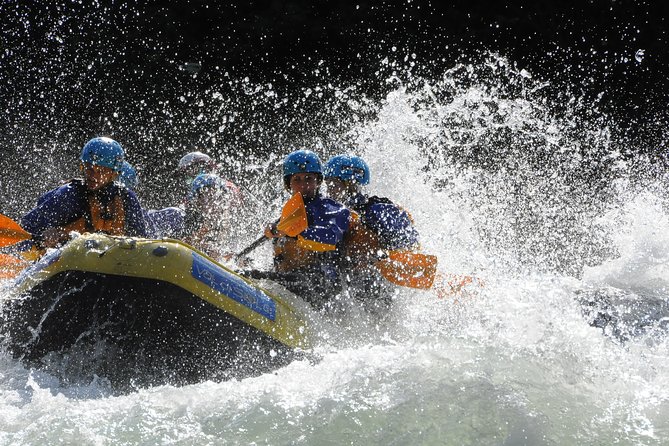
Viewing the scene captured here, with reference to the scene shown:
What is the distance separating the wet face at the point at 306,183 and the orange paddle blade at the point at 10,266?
210 cm

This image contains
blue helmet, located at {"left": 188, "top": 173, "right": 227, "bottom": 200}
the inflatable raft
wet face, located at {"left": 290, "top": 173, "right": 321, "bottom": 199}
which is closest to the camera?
the inflatable raft

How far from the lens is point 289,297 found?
14.6 ft

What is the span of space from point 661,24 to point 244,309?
41.6ft

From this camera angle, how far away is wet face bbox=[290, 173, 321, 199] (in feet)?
16.5

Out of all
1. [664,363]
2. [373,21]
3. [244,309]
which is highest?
[373,21]

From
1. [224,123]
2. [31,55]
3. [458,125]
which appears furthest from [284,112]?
[31,55]

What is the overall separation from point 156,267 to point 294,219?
43.4 inches

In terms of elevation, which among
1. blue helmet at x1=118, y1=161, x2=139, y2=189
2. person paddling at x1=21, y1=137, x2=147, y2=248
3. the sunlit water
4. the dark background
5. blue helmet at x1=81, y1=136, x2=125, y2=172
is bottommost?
the sunlit water

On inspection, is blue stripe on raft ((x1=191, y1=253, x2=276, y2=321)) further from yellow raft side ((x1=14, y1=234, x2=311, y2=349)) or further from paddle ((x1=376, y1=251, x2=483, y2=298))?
paddle ((x1=376, y1=251, x2=483, y2=298))

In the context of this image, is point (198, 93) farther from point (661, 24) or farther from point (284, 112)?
point (661, 24)

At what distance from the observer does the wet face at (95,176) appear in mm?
4629

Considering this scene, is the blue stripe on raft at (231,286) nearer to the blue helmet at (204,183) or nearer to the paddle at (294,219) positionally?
the paddle at (294,219)

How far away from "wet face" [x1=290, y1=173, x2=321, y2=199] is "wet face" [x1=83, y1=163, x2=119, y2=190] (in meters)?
1.44

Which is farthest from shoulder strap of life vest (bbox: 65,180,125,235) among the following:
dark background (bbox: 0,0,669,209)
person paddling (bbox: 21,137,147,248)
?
dark background (bbox: 0,0,669,209)
